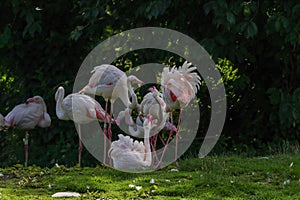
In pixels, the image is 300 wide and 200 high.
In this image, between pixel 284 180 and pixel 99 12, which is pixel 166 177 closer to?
pixel 284 180

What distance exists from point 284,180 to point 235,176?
57 cm

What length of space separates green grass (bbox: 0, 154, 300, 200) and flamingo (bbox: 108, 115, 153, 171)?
15 centimetres

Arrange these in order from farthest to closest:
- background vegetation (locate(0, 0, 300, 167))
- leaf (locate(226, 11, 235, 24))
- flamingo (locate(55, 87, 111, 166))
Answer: background vegetation (locate(0, 0, 300, 167))
leaf (locate(226, 11, 235, 24))
flamingo (locate(55, 87, 111, 166))

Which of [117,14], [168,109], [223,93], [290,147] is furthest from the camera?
[223,93]

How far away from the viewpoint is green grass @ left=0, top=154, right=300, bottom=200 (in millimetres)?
5883

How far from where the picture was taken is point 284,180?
6465 millimetres

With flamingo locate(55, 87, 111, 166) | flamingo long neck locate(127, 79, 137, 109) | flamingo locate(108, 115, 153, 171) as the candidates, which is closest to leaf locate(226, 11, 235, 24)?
flamingo long neck locate(127, 79, 137, 109)

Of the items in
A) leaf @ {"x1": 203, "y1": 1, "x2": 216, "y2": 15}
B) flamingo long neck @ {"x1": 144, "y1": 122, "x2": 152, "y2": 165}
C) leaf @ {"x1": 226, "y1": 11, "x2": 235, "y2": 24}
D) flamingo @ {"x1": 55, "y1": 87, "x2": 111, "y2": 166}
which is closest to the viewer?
flamingo long neck @ {"x1": 144, "y1": 122, "x2": 152, "y2": 165}

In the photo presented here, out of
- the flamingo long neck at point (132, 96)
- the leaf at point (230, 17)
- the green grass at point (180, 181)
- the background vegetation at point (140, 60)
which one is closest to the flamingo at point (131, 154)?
the green grass at point (180, 181)

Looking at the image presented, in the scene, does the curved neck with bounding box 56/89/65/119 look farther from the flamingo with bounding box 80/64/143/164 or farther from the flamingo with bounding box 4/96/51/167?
the flamingo with bounding box 80/64/143/164

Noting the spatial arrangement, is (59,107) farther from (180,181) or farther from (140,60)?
(180,181)

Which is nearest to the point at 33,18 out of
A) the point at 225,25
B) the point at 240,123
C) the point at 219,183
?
the point at 225,25

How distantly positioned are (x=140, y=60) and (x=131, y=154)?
10.4 feet

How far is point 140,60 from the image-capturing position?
998 cm
